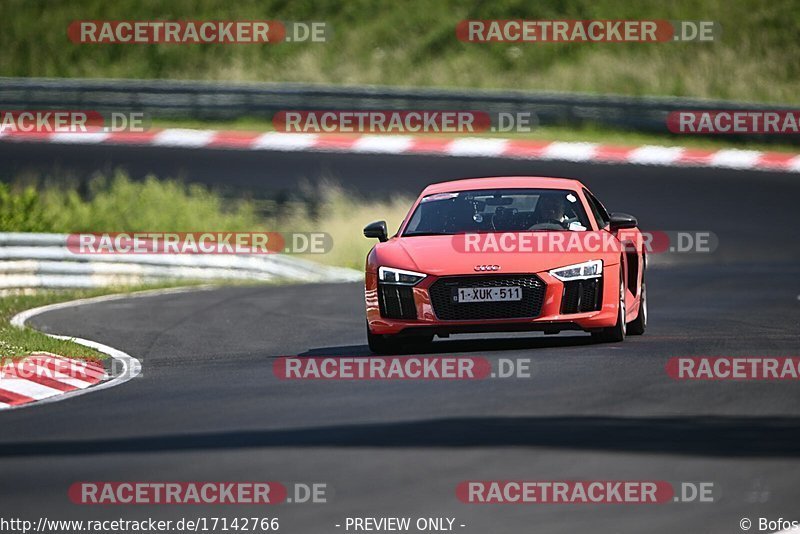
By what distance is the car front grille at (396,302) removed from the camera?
12234 millimetres

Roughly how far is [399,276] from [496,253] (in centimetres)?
74

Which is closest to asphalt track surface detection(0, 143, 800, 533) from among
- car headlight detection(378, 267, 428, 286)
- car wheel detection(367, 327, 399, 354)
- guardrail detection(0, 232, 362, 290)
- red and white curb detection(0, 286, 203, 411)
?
red and white curb detection(0, 286, 203, 411)

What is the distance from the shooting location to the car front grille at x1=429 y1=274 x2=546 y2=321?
1206cm

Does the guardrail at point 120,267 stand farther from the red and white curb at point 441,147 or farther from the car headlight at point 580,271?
the car headlight at point 580,271

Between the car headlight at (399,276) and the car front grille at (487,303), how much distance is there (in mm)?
147

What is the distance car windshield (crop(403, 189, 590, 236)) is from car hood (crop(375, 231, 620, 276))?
24 centimetres

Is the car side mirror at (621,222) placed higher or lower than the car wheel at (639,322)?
higher

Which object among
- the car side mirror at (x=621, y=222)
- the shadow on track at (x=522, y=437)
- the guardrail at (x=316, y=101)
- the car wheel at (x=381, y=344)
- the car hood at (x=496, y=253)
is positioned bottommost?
the shadow on track at (x=522, y=437)

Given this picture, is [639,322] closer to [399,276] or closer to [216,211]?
[399,276]

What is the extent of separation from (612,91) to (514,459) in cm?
3108

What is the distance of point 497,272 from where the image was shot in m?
12.0

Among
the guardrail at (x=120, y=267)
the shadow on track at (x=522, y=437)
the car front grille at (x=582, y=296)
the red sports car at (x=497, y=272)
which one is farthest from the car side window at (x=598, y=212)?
the guardrail at (x=120, y=267)

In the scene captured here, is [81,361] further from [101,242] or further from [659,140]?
[659,140]

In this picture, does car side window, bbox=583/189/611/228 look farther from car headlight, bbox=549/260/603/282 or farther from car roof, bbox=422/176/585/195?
car headlight, bbox=549/260/603/282
